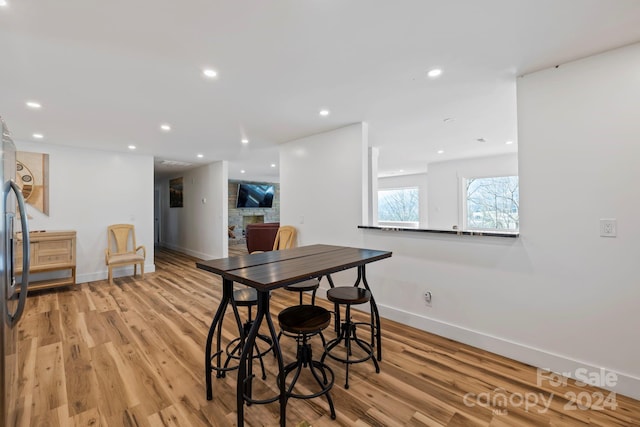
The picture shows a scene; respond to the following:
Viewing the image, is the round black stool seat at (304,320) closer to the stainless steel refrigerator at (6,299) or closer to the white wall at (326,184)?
the stainless steel refrigerator at (6,299)

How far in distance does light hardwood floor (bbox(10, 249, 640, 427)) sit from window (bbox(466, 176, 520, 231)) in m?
4.22

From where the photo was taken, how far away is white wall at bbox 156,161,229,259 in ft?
20.5

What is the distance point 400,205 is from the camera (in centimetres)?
872

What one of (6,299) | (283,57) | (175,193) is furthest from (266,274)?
(175,193)

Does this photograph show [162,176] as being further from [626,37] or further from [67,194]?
[626,37]

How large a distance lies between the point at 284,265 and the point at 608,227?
235cm

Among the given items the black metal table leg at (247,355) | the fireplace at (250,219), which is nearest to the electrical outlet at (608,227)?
the black metal table leg at (247,355)

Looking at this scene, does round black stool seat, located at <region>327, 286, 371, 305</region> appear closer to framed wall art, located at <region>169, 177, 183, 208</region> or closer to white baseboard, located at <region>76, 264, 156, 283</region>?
white baseboard, located at <region>76, 264, 156, 283</region>

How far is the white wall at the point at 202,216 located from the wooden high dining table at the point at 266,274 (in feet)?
13.9

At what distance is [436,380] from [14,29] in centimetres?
369

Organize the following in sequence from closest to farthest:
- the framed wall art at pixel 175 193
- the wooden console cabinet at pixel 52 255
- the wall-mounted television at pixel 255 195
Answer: the wooden console cabinet at pixel 52 255
the framed wall art at pixel 175 193
the wall-mounted television at pixel 255 195

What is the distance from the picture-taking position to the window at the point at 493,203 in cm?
568

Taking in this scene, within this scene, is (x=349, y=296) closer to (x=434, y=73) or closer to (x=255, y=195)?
(x=434, y=73)

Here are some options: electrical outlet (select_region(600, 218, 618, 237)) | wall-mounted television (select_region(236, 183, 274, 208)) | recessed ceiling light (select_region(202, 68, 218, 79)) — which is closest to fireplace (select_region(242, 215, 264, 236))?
wall-mounted television (select_region(236, 183, 274, 208))
